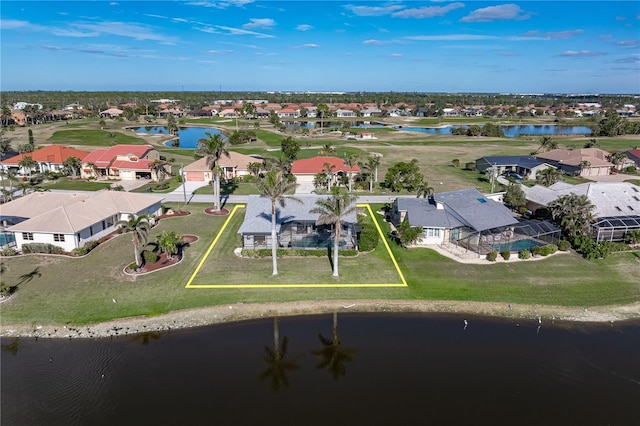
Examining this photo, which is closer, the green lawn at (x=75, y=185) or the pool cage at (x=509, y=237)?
the pool cage at (x=509, y=237)

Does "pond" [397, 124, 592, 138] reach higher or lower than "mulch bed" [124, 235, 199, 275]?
higher

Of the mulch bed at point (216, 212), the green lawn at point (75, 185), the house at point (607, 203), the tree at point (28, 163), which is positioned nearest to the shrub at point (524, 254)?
the house at point (607, 203)

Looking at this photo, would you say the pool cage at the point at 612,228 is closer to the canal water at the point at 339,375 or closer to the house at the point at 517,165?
the canal water at the point at 339,375

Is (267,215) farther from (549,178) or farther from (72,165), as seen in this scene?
(72,165)

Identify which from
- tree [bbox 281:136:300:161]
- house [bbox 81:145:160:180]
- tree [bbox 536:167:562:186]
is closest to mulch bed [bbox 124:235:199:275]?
house [bbox 81:145:160:180]

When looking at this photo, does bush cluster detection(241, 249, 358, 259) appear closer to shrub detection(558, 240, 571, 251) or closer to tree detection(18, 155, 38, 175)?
shrub detection(558, 240, 571, 251)

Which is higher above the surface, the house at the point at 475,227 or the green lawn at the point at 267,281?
the house at the point at 475,227
